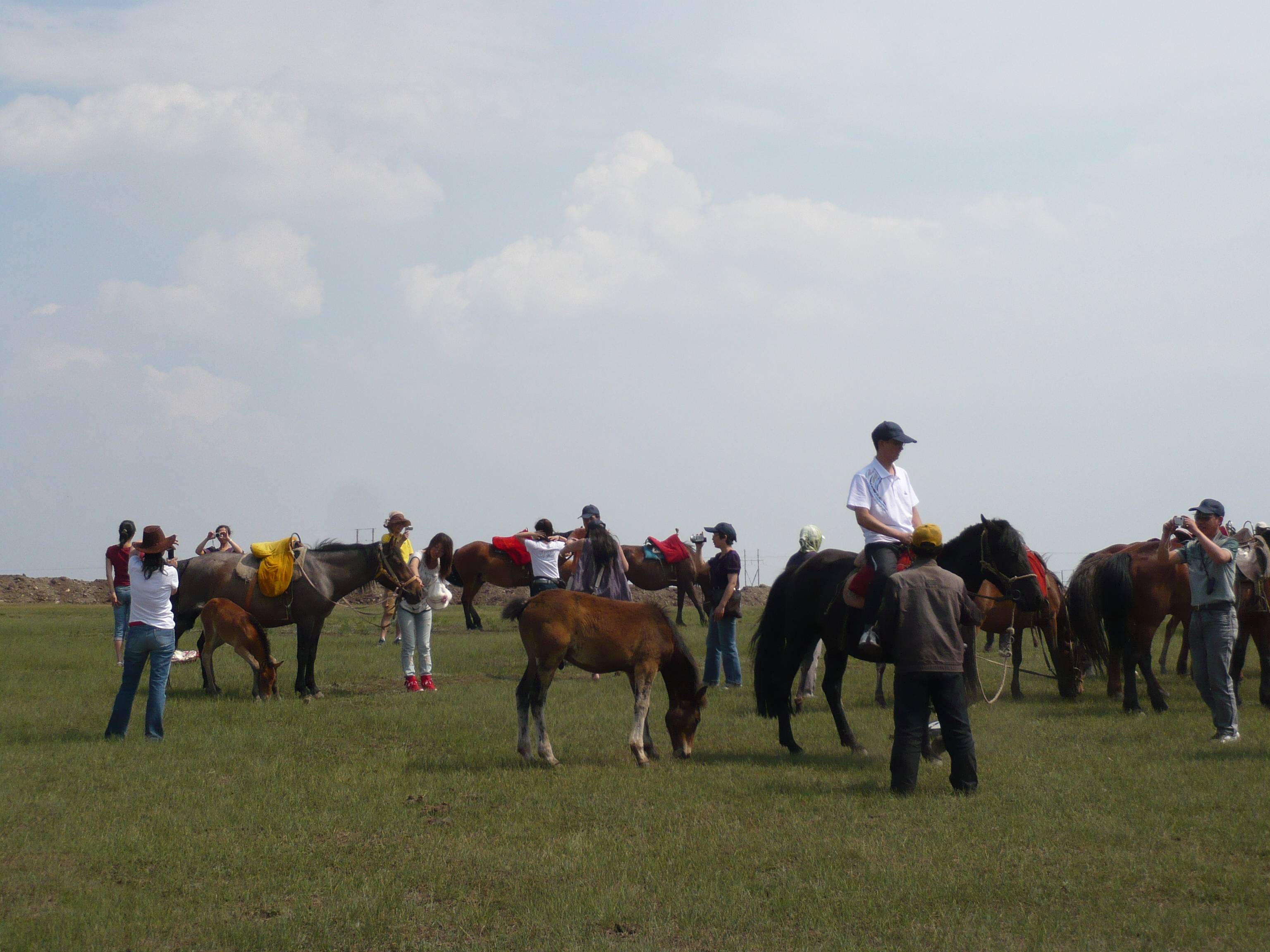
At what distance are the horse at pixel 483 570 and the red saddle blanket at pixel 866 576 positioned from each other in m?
16.5

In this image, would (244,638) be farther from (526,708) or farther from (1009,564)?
(1009,564)

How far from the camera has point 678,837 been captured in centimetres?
643

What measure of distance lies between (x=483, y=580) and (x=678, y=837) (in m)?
20.0

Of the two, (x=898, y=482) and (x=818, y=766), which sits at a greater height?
(x=898, y=482)

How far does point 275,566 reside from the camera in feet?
41.7

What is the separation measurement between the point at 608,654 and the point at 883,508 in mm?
2452

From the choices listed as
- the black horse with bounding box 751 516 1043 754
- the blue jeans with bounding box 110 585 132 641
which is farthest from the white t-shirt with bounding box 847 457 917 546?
the blue jeans with bounding box 110 585 132 641

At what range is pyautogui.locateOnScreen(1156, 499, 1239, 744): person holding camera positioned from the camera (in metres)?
9.05

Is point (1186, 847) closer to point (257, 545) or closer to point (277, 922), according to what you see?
point (277, 922)

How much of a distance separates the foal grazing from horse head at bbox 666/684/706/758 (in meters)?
5.16

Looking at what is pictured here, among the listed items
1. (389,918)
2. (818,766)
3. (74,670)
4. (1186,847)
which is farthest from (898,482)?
(74,670)

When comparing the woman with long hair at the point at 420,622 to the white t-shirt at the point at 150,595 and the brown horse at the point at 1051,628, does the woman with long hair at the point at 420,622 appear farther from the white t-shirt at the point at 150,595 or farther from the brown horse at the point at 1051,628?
the brown horse at the point at 1051,628

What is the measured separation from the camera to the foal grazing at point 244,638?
11.9 m

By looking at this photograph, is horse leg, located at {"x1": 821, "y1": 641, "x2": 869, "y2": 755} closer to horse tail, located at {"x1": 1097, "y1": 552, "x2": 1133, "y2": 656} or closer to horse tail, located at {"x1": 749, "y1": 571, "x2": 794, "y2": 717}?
horse tail, located at {"x1": 749, "y1": 571, "x2": 794, "y2": 717}
